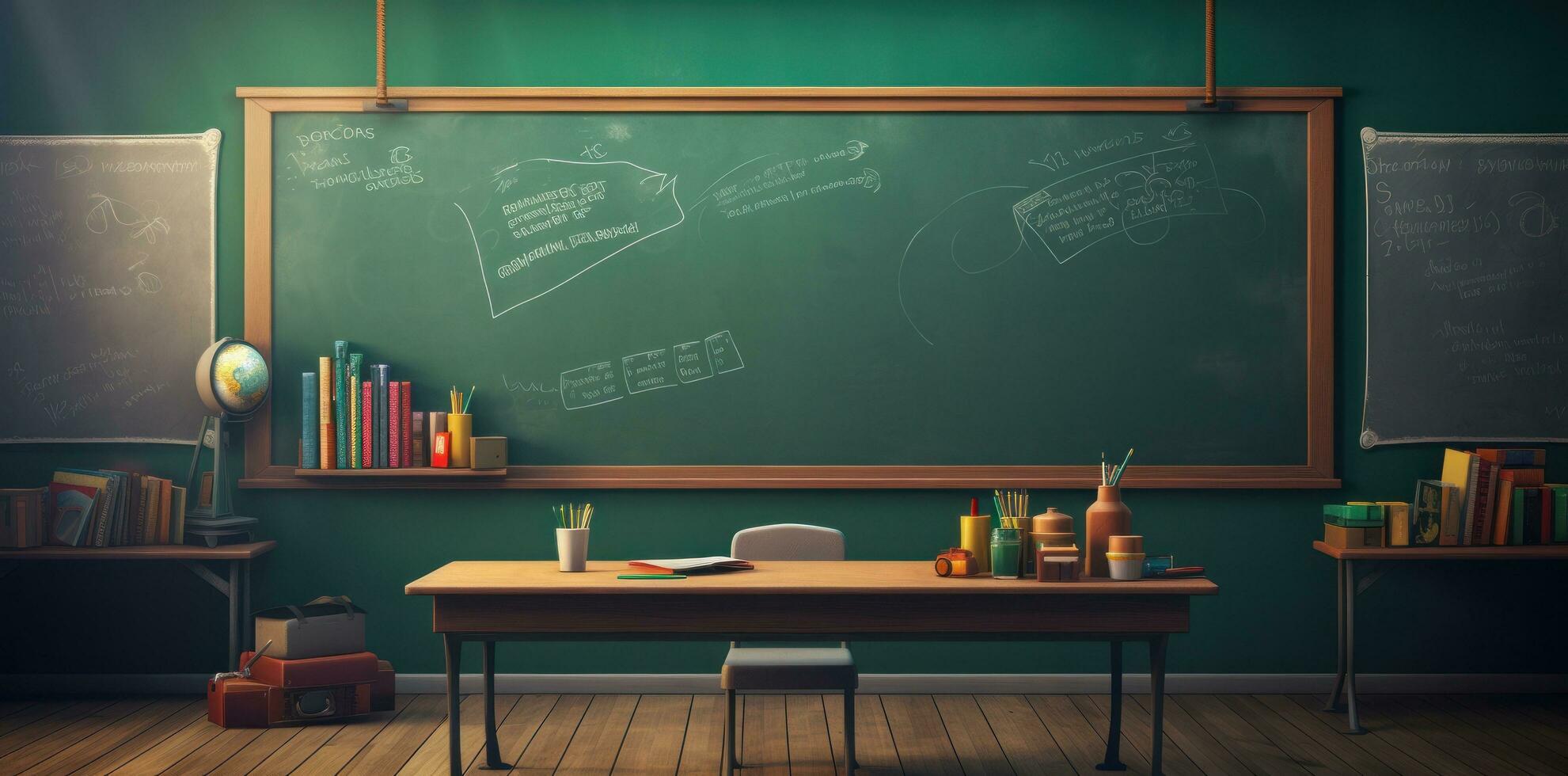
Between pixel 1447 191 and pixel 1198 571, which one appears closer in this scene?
pixel 1198 571

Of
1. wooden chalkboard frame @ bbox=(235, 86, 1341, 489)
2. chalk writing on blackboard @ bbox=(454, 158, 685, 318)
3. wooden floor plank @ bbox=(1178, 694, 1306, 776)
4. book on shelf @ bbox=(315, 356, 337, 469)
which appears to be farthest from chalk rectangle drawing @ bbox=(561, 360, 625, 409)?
wooden floor plank @ bbox=(1178, 694, 1306, 776)

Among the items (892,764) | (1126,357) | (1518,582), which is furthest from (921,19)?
(1518,582)

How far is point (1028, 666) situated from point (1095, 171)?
1.96 meters

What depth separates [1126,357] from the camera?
Answer: 439cm

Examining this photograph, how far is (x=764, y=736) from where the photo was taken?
387 centimetres

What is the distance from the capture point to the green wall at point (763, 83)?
4.39m

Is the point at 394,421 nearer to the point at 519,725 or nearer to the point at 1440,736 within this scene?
the point at 519,725

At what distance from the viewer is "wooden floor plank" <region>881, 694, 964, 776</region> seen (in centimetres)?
354

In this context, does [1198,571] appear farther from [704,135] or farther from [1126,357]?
[704,135]

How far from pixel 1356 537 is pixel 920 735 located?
171 cm

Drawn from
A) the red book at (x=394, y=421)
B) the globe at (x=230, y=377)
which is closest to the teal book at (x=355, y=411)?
the red book at (x=394, y=421)

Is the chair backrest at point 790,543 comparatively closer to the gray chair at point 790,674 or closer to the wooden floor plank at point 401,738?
the gray chair at point 790,674

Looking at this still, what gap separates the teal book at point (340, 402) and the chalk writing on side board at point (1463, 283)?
3.94m

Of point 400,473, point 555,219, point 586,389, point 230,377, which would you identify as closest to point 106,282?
point 230,377
